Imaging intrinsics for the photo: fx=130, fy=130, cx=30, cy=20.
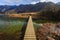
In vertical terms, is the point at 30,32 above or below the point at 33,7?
below

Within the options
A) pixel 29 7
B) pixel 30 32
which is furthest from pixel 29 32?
pixel 29 7

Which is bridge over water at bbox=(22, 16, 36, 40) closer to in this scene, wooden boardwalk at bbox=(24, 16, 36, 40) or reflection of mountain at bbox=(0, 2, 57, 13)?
wooden boardwalk at bbox=(24, 16, 36, 40)

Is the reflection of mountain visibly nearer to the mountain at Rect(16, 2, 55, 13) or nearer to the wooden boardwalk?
the mountain at Rect(16, 2, 55, 13)

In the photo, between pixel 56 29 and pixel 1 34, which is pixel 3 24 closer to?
pixel 1 34

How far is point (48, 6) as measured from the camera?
3.71m

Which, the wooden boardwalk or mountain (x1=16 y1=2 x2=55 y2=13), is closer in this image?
the wooden boardwalk

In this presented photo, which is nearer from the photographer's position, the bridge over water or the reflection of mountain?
the bridge over water

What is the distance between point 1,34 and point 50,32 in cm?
134

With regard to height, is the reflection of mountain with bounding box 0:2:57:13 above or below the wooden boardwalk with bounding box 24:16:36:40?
above

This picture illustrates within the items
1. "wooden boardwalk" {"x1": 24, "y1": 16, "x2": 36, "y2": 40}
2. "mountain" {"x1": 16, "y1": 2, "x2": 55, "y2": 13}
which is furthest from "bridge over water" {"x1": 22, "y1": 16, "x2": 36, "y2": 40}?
"mountain" {"x1": 16, "y1": 2, "x2": 55, "y2": 13}

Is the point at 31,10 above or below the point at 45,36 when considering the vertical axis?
above

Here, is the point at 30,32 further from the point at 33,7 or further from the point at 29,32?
the point at 33,7

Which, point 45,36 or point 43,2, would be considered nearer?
point 45,36

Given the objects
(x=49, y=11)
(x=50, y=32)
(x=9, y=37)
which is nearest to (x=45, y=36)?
(x=50, y=32)
